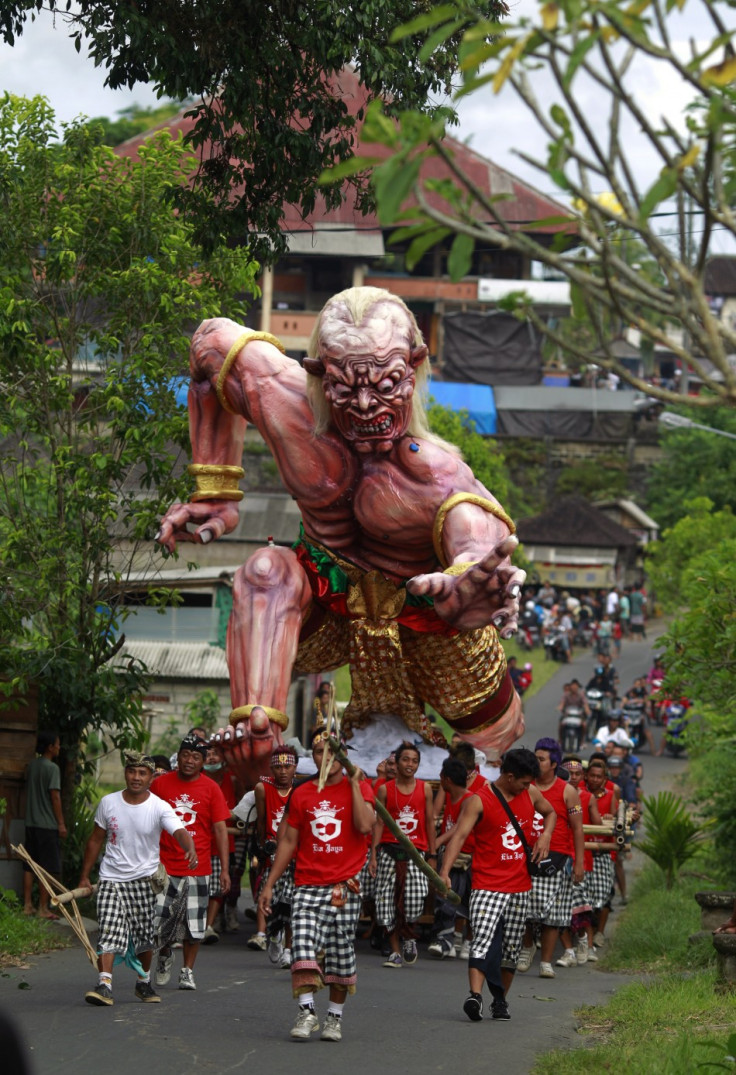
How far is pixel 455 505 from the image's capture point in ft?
33.7

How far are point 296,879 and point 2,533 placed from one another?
6.52 meters

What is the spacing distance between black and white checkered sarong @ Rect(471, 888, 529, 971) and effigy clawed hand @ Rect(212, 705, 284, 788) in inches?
75.6

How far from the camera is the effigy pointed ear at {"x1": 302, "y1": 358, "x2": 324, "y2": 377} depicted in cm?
1038

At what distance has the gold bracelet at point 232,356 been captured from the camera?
36.4ft

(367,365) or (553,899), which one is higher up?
(367,365)

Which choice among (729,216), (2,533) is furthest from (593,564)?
(729,216)

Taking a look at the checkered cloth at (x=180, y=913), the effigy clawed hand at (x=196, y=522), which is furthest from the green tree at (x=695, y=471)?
the checkered cloth at (x=180, y=913)

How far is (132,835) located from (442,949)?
3.56 m

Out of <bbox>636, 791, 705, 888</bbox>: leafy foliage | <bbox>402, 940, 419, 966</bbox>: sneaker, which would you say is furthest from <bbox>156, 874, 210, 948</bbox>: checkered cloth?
<bbox>636, 791, 705, 888</bbox>: leafy foliage

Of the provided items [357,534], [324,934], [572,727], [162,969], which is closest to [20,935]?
[162,969]

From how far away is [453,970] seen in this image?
→ 11.2 meters

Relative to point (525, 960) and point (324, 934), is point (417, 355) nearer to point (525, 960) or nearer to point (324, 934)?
point (324, 934)

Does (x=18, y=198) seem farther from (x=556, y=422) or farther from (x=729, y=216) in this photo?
(x=556, y=422)

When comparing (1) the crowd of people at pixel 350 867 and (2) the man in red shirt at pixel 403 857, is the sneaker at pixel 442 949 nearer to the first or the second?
(1) the crowd of people at pixel 350 867
